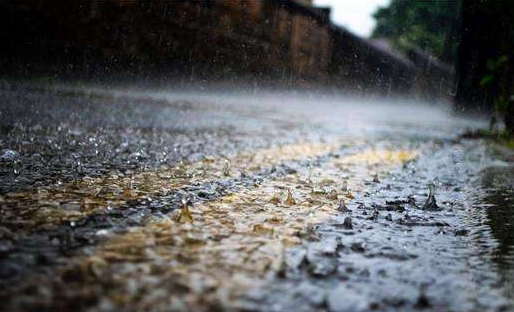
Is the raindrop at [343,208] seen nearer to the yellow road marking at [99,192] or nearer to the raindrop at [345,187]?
the raindrop at [345,187]

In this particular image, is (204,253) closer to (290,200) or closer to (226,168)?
(290,200)

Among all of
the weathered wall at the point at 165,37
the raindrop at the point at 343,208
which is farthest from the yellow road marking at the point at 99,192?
the weathered wall at the point at 165,37

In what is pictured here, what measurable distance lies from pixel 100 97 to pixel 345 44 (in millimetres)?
10805

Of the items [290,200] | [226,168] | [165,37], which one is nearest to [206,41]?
[165,37]

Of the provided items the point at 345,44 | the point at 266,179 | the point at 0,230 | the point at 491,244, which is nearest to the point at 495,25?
the point at 266,179

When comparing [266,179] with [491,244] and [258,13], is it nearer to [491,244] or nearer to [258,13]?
[491,244]

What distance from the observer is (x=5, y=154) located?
1891 mm

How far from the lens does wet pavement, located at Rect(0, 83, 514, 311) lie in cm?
77

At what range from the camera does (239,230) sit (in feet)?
3.74

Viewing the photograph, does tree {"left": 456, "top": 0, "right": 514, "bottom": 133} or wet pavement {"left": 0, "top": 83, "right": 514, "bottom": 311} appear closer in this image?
wet pavement {"left": 0, "top": 83, "right": 514, "bottom": 311}

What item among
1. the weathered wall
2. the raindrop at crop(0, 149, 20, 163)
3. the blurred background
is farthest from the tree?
the weathered wall

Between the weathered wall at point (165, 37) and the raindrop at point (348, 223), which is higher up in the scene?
the weathered wall at point (165, 37)

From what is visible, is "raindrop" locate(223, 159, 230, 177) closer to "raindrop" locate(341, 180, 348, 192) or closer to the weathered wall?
"raindrop" locate(341, 180, 348, 192)

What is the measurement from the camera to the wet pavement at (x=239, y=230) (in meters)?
0.77
